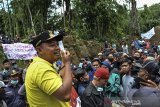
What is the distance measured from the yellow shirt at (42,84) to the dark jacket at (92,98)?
6.96 feet

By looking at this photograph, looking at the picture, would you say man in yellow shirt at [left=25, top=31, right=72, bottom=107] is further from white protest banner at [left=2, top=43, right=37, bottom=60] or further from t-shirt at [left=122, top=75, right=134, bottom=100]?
white protest banner at [left=2, top=43, right=37, bottom=60]

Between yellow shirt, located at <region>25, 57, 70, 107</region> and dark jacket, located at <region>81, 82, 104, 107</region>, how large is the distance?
6.96 ft

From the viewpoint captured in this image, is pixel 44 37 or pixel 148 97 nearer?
pixel 44 37

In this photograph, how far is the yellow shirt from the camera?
3188 mm

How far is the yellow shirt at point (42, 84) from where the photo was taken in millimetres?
3188

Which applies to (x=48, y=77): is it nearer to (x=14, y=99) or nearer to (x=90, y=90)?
(x=90, y=90)

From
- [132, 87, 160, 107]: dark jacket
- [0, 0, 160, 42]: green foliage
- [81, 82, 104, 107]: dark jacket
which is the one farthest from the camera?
[0, 0, 160, 42]: green foliage

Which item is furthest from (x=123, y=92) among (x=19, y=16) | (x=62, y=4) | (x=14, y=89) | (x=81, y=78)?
(x=19, y=16)

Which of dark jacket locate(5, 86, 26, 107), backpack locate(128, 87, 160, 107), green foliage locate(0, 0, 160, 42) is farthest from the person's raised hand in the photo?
green foliage locate(0, 0, 160, 42)

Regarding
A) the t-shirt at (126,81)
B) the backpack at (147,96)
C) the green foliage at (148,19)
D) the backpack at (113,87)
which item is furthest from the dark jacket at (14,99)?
the green foliage at (148,19)

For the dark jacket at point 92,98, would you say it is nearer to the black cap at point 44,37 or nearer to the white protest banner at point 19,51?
the black cap at point 44,37

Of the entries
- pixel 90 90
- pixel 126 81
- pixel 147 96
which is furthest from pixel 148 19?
pixel 147 96

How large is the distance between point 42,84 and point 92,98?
240 cm

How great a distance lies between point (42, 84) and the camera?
3.21 metres
